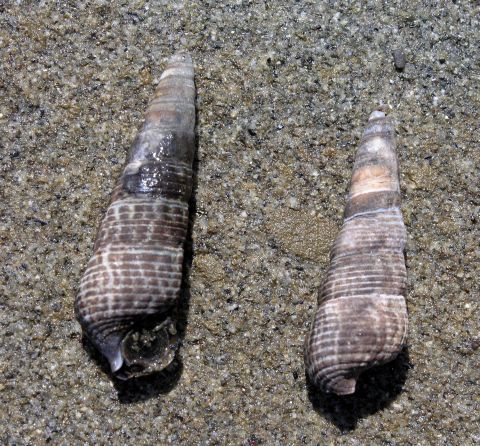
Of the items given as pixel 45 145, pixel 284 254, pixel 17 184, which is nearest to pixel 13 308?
pixel 17 184

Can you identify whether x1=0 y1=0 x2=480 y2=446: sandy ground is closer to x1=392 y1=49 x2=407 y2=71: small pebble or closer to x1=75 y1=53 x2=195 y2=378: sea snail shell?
x1=392 y1=49 x2=407 y2=71: small pebble

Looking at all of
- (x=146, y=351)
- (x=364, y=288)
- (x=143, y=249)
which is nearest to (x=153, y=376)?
(x=146, y=351)

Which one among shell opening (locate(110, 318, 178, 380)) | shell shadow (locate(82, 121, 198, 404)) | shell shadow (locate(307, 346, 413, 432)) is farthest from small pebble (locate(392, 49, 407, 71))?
shell opening (locate(110, 318, 178, 380))

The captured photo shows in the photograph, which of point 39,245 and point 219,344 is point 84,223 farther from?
point 219,344

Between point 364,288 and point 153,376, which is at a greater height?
Result: point 364,288

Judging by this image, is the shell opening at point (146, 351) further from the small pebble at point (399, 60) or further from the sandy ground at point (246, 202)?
the small pebble at point (399, 60)

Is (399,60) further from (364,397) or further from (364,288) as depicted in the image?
(364,397)

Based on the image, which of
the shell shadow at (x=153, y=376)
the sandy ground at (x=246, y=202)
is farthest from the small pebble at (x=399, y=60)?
the shell shadow at (x=153, y=376)
